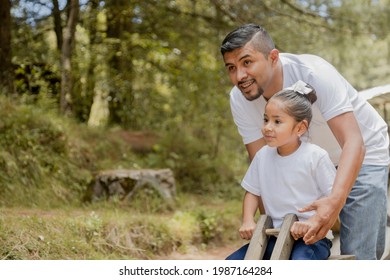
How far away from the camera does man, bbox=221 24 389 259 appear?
2.41 m

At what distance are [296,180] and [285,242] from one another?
258mm

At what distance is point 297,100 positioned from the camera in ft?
7.91

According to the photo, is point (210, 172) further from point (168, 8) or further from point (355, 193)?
point (355, 193)

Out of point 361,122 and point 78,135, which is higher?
point 361,122

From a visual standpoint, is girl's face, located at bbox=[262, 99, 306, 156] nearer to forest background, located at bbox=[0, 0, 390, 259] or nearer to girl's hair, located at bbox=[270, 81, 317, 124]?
girl's hair, located at bbox=[270, 81, 317, 124]

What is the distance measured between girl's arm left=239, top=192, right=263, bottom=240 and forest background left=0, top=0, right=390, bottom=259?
64.0 inches

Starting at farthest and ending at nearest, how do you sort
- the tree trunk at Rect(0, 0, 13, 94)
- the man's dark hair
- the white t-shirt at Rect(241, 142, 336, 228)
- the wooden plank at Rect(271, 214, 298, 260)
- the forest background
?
the tree trunk at Rect(0, 0, 13, 94), the forest background, the man's dark hair, the white t-shirt at Rect(241, 142, 336, 228), the wooden plank at Rect(271, 214, 298, 260)

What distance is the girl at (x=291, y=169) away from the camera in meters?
2.38

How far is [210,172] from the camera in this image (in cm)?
772

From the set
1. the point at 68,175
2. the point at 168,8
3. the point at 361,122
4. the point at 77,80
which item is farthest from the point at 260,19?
the point at 361,122

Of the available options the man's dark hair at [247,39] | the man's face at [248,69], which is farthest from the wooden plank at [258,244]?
the man's dark hair at [247,39]

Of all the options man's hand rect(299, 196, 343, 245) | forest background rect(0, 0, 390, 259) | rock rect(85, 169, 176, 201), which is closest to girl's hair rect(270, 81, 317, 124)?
man's hand rect(299, 196, 343, 245)

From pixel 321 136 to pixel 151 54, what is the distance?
5613mm

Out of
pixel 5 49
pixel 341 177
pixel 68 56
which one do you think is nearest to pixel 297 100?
pixel 341 177
